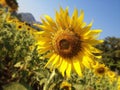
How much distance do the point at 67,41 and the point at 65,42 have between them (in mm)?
24

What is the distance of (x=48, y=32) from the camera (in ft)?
7.68

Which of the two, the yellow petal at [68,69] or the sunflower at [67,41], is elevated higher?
the sunflower at [67,41]

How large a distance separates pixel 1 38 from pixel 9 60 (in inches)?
21.1

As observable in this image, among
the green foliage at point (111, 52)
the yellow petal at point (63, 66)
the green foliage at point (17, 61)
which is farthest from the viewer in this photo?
the green foliage at point (111, 52)

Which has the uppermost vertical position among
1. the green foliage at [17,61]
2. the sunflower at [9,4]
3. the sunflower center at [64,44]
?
the sunflower at [9,4]

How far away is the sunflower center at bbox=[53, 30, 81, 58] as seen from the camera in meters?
2.32

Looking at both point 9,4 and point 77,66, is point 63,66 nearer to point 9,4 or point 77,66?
point 77,66

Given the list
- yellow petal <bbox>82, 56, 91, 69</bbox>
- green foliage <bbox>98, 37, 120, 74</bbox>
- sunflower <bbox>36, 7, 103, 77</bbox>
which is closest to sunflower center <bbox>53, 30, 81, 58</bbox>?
sunflower <bbox>36, 7, 103, 77</bbox>

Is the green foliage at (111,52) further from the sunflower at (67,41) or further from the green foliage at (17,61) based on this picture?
Result: the sunflower at (67,41)

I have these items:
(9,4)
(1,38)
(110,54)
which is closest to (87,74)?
(9,4)

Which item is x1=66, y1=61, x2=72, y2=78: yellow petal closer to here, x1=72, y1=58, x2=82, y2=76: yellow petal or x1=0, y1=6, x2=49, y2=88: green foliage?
x1=72, y1=58, x2=82, y2=76: yellow petal

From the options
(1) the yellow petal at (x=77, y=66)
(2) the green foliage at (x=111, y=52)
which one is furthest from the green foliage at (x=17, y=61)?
(2) the green foliage at (x=111, y=52)

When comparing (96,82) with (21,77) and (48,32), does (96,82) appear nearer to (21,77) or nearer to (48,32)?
(21,77)

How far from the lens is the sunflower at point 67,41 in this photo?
2.29 meters
